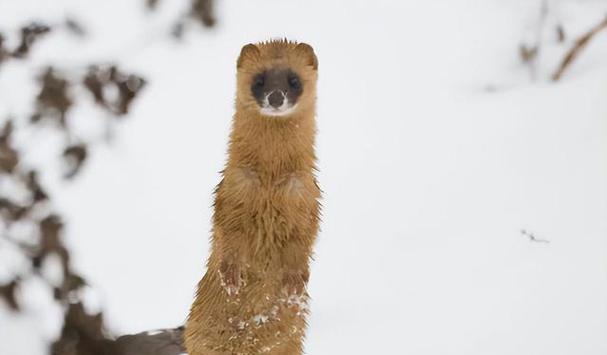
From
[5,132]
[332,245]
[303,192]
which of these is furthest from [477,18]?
[303,192]

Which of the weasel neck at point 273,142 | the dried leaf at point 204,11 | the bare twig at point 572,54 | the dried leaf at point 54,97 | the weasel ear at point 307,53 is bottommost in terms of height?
the weasel neck at point 273,142

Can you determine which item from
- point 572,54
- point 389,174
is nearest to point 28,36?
point 389,174

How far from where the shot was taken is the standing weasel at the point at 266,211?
5.28 feet

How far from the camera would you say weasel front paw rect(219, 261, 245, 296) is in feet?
5.46

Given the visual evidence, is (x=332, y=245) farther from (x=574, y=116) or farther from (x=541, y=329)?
(x=574, y=116)

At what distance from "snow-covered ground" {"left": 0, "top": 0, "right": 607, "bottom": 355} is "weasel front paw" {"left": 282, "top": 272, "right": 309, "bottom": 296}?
610 millimetres

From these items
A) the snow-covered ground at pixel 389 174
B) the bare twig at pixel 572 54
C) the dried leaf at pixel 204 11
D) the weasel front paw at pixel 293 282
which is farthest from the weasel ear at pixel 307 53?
the bare twig at pixel 572 54

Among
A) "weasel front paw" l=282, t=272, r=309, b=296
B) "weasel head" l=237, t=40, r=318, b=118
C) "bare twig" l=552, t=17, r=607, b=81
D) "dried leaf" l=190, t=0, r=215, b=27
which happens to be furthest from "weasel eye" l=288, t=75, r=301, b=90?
"bare twig" l=552, t=17, r=607, b=81

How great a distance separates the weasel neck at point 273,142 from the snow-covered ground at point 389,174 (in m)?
0.70

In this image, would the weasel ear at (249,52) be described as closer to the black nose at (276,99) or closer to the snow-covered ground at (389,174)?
the black nose at (276,99)

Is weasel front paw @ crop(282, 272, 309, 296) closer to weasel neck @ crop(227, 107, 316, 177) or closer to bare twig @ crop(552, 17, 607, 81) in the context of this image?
weasel neck @ crop(227, 107, 316, 177)

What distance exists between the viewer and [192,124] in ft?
10.9

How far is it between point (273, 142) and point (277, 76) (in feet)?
0.32

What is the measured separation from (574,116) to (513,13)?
777 millimetres
